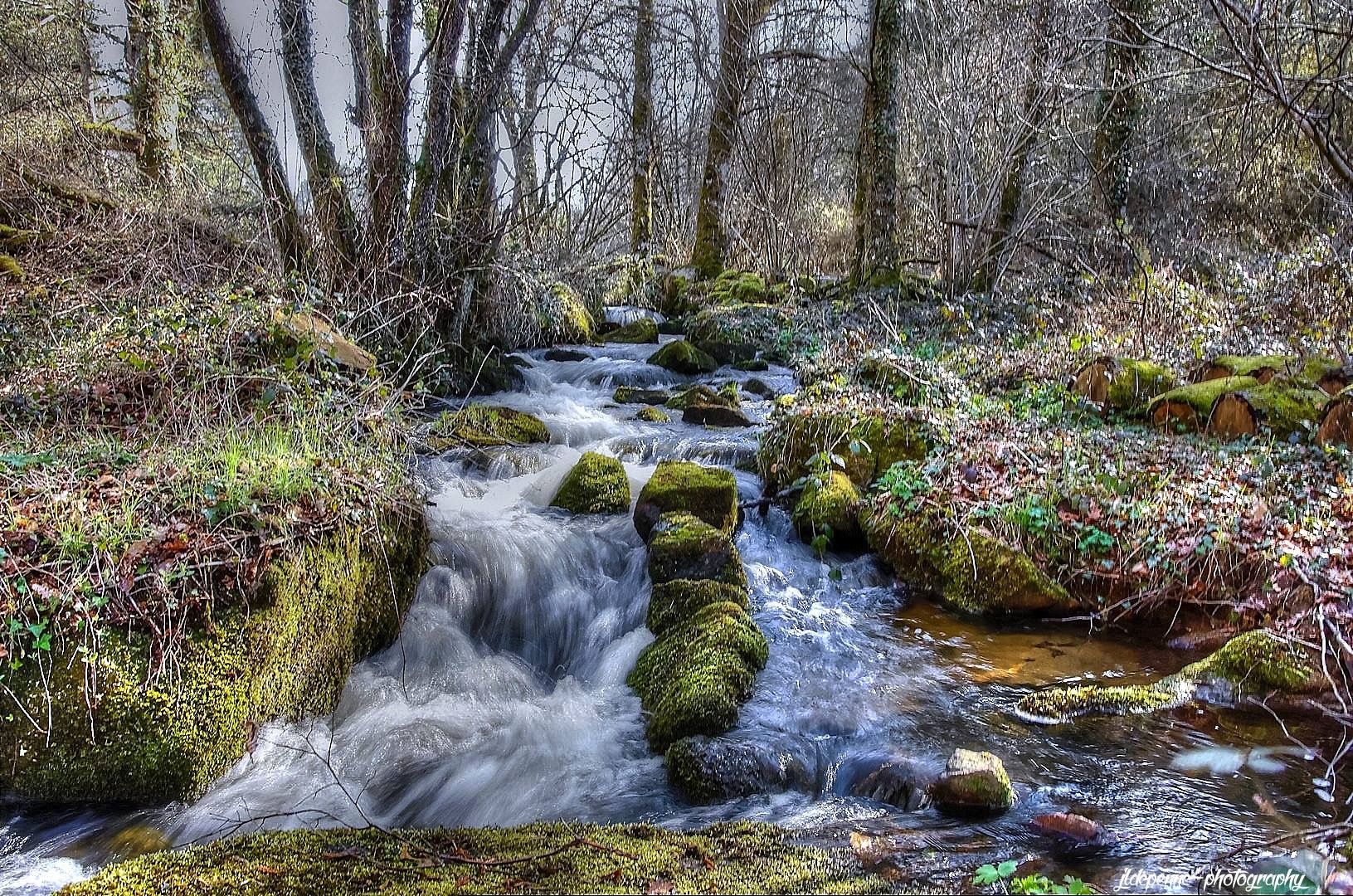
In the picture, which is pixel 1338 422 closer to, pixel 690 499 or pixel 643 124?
pixel 690 499

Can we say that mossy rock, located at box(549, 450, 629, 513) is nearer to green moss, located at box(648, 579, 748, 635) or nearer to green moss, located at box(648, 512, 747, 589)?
green moss, located at box(648, 512, 747, 589)

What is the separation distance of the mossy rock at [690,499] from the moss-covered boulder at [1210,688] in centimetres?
269

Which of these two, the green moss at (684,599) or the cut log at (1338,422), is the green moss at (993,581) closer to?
the green moss at (684,599)

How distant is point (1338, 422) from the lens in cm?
616

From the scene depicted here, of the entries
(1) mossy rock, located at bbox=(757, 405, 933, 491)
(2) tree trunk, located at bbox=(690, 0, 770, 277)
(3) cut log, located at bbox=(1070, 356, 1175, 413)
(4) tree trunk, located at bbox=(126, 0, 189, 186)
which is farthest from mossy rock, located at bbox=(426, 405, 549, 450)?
(4) tree trunk, located at bbox=(126, 0, 189, 186)

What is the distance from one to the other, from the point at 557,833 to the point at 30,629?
99.2 inches

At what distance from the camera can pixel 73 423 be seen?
532 cm

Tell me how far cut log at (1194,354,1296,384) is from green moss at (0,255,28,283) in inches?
445

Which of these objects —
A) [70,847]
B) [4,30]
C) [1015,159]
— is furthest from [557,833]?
[4,30]

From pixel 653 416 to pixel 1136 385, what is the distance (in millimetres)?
5189

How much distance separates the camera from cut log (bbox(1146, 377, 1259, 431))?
700 cm

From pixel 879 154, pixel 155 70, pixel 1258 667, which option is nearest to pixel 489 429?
pixel 1258 667

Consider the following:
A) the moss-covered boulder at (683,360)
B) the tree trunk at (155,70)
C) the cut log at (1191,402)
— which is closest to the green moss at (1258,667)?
the cut log at (1191,402)

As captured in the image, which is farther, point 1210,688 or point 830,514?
point 830,514
